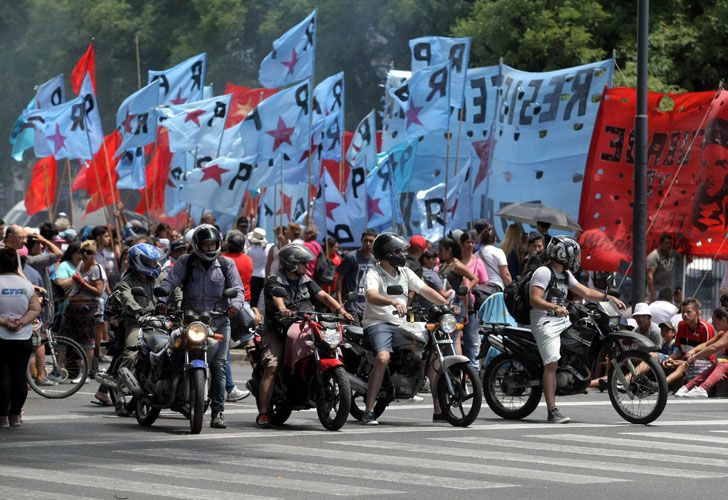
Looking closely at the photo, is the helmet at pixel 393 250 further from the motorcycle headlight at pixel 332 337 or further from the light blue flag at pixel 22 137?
the light blue flag at pixel 22 137

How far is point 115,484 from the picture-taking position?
9.91m

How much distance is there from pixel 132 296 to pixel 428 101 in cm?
1203

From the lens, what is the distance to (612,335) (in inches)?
565

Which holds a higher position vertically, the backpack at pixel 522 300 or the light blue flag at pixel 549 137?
the light blue flag at pixel 549 137

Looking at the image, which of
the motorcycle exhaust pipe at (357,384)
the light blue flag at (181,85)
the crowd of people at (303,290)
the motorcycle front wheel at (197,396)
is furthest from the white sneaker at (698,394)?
the light blue flag at (181,85)

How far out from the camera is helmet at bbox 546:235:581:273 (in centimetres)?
1445

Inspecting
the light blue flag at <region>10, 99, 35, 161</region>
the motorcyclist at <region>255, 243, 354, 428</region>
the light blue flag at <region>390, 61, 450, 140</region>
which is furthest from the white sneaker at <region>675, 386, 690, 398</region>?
the light blue flag at <region>10, 99, 35, 161</region>

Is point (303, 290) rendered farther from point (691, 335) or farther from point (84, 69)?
point (84, 69)

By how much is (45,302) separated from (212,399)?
3573 mm

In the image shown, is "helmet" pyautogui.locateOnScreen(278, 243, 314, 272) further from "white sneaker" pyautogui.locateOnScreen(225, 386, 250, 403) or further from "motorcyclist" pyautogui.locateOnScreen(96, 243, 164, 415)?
"white sneaker" pyautogui.locateOnScreen(225, 386, 250, 403)

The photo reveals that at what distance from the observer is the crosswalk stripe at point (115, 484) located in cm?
949

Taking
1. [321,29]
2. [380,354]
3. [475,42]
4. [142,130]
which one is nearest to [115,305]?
[380,354]

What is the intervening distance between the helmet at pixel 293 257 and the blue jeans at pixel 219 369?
699 millimetres

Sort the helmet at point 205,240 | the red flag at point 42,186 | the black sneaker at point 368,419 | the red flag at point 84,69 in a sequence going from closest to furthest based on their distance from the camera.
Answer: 1. the helmet at point 205,240
2. the black sneaker at point 368,419
3. the red flag at point 84,69
4. the red flag at point 42,186
